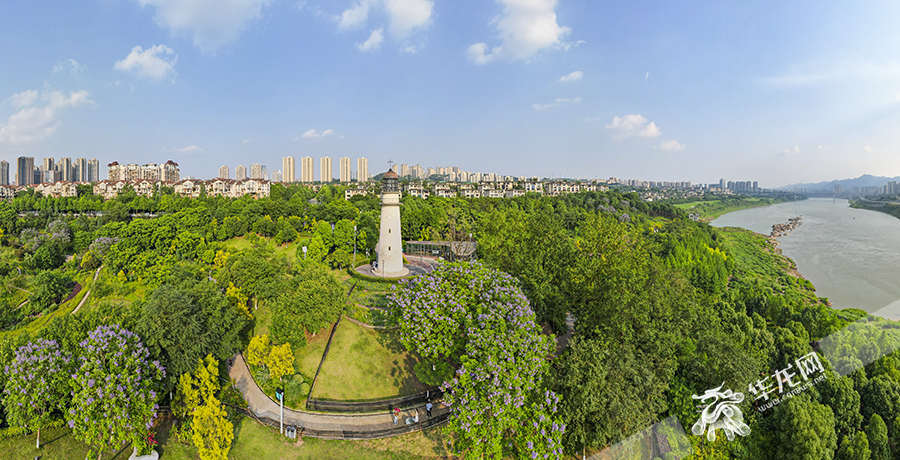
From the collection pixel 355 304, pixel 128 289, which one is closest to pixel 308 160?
pixel 128 289

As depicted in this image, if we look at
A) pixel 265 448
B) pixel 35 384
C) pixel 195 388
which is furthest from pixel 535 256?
pixel 35 384

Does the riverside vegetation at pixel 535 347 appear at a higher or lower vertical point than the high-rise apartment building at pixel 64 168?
lower

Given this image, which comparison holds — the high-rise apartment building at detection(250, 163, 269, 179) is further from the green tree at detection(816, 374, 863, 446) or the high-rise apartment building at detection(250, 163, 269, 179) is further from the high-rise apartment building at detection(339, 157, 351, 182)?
the green tree at detection(816, 374, 863, 446)

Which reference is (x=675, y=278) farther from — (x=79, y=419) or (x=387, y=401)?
(x=79, y=419)

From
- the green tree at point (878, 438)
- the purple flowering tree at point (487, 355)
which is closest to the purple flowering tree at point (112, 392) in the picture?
the purple flowering tree at point (487, 355)

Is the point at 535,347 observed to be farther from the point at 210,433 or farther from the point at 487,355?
the point at 210,433

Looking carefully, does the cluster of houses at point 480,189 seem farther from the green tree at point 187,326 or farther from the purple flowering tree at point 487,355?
the purple flowering tree at point 487,355

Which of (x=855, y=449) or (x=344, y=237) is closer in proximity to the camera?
(x=855, y=449)
